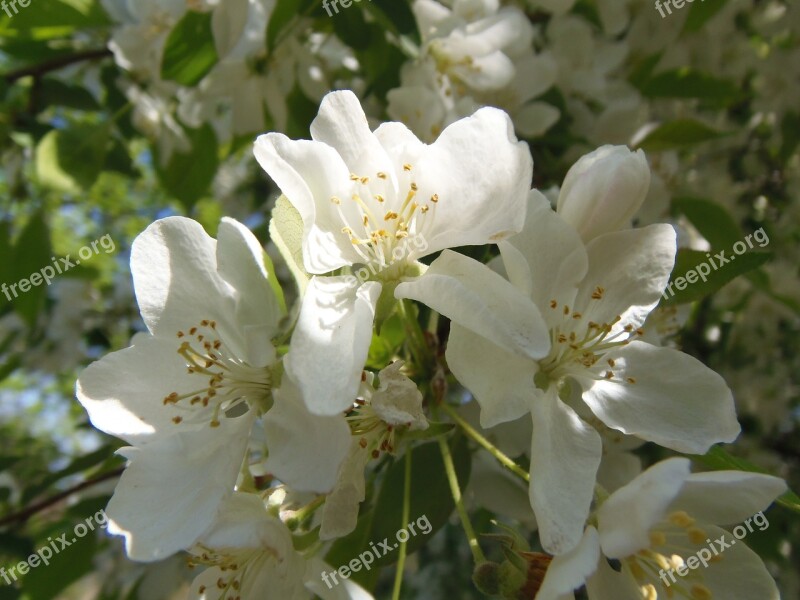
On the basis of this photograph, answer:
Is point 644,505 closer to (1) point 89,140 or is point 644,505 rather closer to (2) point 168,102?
(1) point 89,140

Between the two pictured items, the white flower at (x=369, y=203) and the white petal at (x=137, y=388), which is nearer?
the white flower at (x=369, y=203)

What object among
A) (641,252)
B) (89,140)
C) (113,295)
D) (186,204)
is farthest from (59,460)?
(641,252)

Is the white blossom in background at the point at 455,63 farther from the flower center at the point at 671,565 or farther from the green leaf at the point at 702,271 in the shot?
the flower center at the point at 671,565

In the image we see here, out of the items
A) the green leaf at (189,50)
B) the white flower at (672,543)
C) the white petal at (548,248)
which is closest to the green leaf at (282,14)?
the green leaf at (189,50)

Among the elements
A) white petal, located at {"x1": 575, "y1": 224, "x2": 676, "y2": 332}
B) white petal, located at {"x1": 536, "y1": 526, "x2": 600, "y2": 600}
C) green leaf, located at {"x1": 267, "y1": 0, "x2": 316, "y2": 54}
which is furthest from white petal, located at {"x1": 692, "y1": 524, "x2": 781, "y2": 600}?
green leaf, located at {"x1": 267, "y1": 0, "x2": 316, "y2": 54}

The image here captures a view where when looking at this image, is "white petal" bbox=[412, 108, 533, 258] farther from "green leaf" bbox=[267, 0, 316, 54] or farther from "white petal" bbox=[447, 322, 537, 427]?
"green leaf" bbox=[267, 0, 316, 54]

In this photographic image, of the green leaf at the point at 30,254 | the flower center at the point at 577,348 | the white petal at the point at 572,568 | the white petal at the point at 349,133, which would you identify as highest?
the white petal at the point at 349,133
